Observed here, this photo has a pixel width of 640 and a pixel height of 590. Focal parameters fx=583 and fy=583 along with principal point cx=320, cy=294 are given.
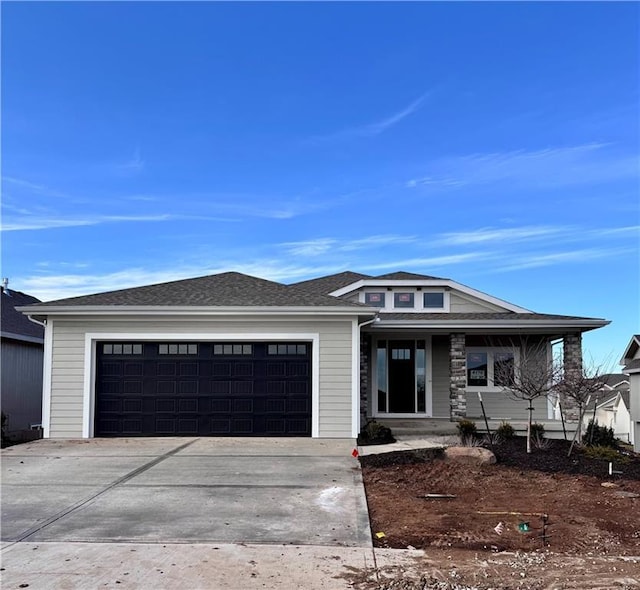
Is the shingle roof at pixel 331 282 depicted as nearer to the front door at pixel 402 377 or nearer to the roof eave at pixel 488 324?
the front door at pixel 402 377

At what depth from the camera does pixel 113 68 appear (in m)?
14.3

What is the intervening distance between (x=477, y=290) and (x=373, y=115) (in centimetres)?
577

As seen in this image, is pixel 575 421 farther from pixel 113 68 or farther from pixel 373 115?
pixel 113 68

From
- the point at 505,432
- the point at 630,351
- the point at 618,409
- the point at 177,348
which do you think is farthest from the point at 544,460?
the point at 618,409

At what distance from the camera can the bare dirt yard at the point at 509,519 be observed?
4.80 meters

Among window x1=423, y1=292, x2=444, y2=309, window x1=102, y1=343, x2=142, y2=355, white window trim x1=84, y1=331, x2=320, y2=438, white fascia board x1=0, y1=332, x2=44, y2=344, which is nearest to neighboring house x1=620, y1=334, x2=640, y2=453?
window x1=423, y1=292, x2=444, y2=309

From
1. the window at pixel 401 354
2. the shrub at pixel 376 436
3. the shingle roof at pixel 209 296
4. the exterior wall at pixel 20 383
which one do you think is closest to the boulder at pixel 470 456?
the shrub at pixel 376 436

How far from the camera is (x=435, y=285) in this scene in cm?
1684

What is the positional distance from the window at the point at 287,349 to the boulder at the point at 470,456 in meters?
4.88

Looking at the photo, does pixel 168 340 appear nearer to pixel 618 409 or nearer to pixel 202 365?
pixel 202 365

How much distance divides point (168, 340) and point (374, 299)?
20.5 ft

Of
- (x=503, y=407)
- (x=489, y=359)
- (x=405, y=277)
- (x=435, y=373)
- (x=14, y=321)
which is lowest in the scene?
(x=503, y=407)

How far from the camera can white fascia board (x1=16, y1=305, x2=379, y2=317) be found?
13.3 meters

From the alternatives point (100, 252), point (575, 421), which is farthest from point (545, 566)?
point (100, 252)
